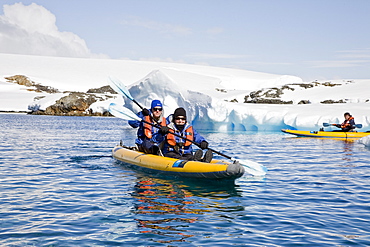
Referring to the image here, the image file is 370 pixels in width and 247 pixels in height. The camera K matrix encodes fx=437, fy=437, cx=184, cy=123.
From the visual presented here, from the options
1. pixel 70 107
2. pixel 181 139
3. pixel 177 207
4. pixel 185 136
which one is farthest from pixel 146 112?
pixel 70 107

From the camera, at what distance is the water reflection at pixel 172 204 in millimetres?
4965

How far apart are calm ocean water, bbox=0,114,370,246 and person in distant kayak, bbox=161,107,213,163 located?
0.64 m

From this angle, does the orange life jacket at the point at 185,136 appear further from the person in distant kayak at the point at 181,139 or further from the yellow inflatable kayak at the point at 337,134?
the yellow inflatable kayak at the point at 337,134

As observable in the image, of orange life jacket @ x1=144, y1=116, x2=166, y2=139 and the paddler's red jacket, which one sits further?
orange life jacket @ x1=144, y1=116, x2=166, y2=139

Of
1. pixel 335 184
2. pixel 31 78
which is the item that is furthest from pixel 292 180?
pixel 31 78

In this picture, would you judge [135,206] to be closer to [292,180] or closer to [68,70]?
[292,180]

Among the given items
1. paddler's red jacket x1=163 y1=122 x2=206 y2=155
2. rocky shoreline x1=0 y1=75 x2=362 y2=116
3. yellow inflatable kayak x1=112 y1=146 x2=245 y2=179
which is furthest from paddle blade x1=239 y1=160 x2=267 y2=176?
rocky shoreline x1=0 y1=75 x2=362 y2=116

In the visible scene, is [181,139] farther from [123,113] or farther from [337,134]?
[337,134]

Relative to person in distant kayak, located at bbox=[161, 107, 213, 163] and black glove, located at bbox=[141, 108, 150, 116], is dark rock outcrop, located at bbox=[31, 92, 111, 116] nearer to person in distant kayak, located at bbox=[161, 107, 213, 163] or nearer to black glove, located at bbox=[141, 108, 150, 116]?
black glove, located at bbox=[141, 108, 150, 116]

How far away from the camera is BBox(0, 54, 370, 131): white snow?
73.2ft

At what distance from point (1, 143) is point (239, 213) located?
11.3 m

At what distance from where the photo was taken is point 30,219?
529 centimetres

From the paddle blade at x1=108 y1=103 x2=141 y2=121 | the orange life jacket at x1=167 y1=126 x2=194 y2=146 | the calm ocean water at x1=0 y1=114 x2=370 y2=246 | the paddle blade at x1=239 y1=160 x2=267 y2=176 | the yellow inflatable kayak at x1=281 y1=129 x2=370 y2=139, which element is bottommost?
the calm ocean water at x1=0 y1=114 x2=370 y2=246

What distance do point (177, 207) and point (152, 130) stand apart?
157 inches
